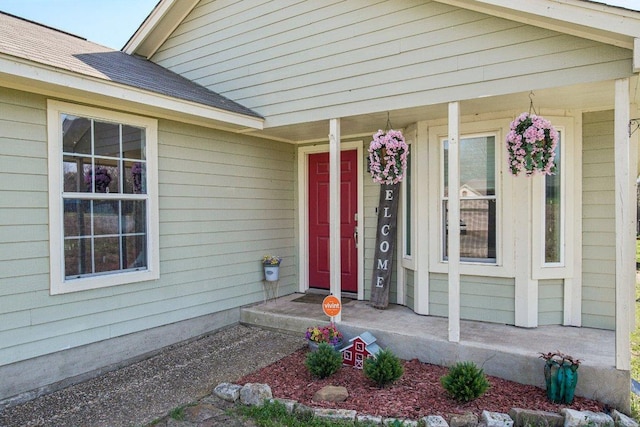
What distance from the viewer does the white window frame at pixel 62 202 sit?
3631 millimetres

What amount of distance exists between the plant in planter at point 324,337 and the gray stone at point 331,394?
835 millimetres

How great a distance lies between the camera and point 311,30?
4781mm

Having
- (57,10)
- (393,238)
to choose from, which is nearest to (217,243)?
(393,238)

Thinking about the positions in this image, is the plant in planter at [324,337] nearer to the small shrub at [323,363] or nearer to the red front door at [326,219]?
the small shrub at [323,363]

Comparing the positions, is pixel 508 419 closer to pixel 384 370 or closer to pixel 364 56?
pixel 384 370

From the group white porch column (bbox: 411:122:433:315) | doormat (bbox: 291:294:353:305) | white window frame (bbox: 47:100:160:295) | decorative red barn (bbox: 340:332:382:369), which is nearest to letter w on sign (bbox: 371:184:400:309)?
white porch column (bbox: 411:122:433:315)

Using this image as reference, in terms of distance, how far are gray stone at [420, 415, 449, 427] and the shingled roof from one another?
379 cm

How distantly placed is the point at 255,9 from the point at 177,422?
4.81 meters

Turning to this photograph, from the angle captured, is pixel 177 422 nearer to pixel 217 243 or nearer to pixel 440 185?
pixel 217 243

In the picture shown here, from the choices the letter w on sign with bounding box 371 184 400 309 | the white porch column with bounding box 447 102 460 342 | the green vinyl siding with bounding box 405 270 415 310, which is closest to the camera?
the white porch column with bounding box 447 102 460 342

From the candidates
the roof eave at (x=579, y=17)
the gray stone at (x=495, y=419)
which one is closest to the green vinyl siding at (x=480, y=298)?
the gray stone at (x=495, y=419)

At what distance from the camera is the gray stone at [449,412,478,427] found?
2818 millimetres

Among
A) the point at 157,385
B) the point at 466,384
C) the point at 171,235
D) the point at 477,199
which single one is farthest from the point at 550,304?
the point at 171,235

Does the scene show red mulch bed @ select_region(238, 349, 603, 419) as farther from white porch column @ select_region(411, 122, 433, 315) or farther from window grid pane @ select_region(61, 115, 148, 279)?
window grid pane @ select_region(61, 115, 148, 279)
